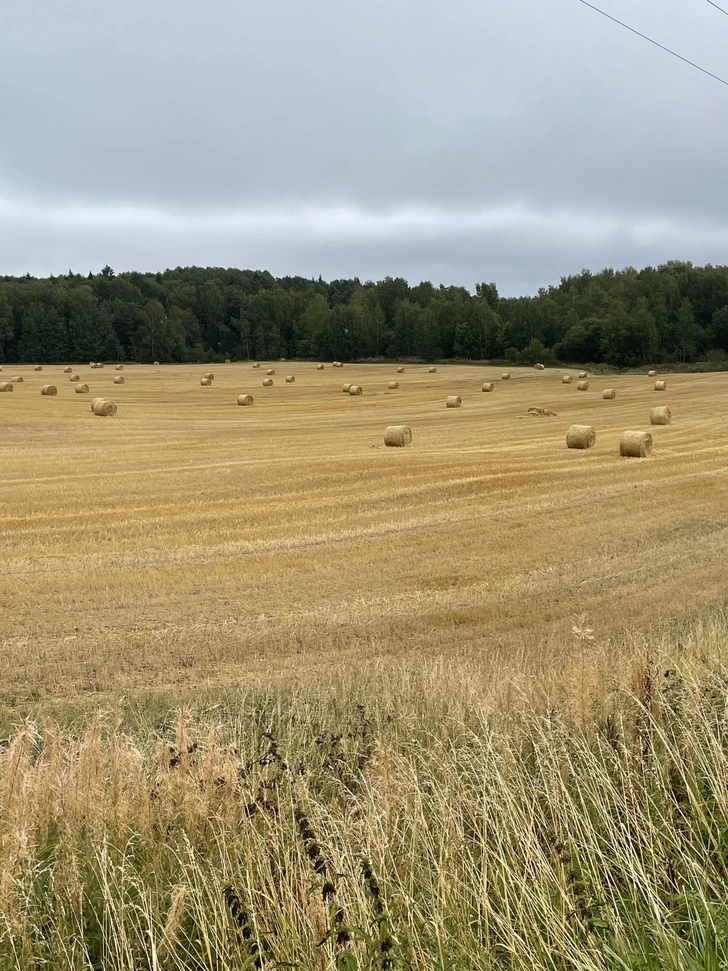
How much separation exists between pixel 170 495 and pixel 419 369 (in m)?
61.3

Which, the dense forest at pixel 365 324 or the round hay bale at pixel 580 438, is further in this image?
the dense forest at pixel 365 324

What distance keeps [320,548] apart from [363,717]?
24.1ft

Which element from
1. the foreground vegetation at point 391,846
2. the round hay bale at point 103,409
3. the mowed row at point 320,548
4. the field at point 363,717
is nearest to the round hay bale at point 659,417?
the mowed row at point 320,548

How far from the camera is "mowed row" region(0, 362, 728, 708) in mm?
9430

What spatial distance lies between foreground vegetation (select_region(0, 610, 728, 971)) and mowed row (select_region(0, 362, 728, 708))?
2.98 metres

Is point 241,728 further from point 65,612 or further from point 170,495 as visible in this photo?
point 170,495

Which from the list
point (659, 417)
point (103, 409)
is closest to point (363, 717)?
point (659, 417)

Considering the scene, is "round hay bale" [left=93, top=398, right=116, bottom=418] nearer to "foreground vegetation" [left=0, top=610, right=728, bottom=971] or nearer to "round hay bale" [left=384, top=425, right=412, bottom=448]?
"round hay bale" [left=384, top=425, right=412, bottom=448]

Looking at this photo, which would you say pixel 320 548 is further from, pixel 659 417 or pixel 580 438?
pixel 659 417

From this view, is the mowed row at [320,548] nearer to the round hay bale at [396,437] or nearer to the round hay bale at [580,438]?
the round hay bale at [580,438]

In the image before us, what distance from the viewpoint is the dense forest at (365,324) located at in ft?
273

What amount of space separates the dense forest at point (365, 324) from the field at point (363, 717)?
64507 millimetres

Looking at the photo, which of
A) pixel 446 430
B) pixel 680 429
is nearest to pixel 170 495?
pixel 446 430

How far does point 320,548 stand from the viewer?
1384cm
